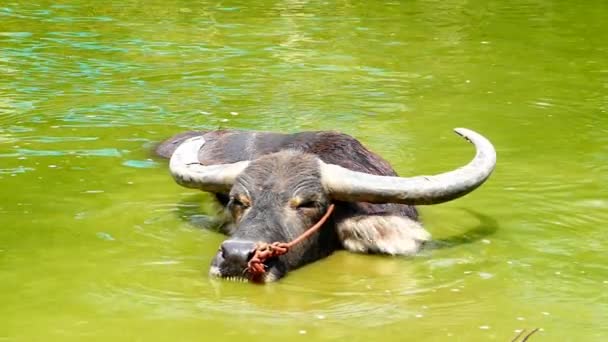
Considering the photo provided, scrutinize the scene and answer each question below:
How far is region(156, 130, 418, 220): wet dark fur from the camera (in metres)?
6.47

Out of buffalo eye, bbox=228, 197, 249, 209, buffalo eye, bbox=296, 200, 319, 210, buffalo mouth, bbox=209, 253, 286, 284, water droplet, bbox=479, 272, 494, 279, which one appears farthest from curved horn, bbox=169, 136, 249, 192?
water droplet, bbox=479, 272, 494, 279

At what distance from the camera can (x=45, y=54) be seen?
12250 millimetres

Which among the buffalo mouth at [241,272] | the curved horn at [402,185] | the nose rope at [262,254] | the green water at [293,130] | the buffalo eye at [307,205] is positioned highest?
the curved horn at [402,185]

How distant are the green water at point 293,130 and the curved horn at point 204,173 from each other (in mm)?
300

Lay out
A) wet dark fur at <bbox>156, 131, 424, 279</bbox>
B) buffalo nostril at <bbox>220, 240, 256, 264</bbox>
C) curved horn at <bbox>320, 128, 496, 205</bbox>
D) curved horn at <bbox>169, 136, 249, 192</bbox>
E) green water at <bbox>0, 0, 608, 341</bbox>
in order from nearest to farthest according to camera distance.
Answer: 1. green water at <bbox>0, 0, 608, 341</bbox>
2. buffalo nostril at <bbox>220, 240, 256, 264</bbox>
3. wet dark fur at <bbox>156, 131, 424, 279</bbox>
4. curved horn at <bbox>320, 128, 496, 205</bbox>
5. curved horn at <bbox>169, 136, 249, 192</bbox>

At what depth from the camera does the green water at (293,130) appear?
17.5 feet

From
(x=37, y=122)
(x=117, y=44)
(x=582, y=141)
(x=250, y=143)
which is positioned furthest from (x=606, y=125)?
(x=117, y=44)

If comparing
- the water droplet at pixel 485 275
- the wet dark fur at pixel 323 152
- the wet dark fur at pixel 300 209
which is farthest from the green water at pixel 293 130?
the wet dark fur at pixel 323 152

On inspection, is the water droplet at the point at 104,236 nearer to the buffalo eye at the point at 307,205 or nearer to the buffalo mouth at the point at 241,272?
the buffalo mouth at the point at 241,272

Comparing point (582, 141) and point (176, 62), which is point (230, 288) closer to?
point (582, 141)

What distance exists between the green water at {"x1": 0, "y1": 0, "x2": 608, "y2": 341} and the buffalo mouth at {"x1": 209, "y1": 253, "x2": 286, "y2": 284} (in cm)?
6

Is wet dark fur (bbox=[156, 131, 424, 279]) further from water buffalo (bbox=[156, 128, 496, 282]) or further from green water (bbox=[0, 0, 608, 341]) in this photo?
green water (bbox=[0, 0, 608, 341])

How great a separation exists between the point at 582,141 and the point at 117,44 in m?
5.89

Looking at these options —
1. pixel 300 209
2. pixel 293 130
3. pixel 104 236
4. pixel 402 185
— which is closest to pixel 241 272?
pixel 300 209
